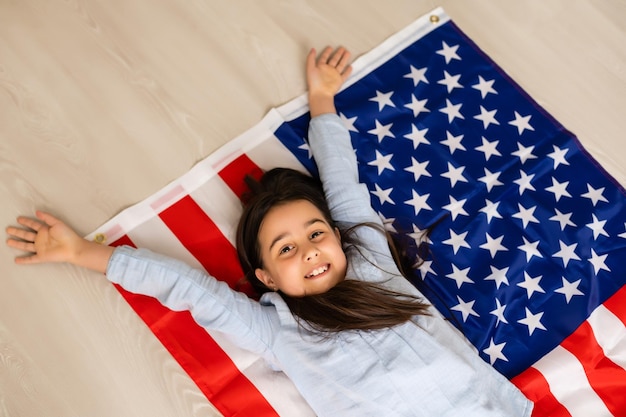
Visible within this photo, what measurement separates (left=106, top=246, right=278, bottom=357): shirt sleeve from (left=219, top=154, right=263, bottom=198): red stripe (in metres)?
0.29

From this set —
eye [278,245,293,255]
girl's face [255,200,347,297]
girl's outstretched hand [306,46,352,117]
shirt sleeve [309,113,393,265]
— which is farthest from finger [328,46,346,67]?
eye [278,245,293,255]

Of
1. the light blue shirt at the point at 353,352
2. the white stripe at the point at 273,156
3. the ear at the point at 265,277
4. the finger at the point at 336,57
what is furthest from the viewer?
the finger at the point at 336,57

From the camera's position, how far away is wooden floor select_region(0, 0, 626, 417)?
1368mm

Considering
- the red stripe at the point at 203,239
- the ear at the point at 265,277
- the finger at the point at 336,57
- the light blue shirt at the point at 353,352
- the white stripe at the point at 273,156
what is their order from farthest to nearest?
the finger at the point at 336,57 < the white stripe at the point at 273,156 < the red stripe at the point at 203,239 < the ear at the point at 265,277 < the light blue shirt at the point at 353,352

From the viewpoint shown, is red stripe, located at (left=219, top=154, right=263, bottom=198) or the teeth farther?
red stripe, located at (left=219, top=154, right=263, bottom=198)

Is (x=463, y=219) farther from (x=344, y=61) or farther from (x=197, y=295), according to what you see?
(x=197, y=295)

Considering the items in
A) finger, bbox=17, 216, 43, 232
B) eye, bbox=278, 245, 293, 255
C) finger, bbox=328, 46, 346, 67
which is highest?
finger, bbox=17, 216, 43, 232

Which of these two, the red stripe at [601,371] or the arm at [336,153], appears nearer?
the red stripe at [601,371]

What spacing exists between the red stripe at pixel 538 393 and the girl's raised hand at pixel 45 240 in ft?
3.66

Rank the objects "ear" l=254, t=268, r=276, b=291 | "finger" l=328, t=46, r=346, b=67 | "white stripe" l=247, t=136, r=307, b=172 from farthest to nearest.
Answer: "finger" l=328, t=46, r=346, b=67 → "white stripe" l=247, t=136, r=307, b=172 → "ear" l=254, t=268, r=276, b=291

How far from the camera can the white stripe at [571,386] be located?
1337mm

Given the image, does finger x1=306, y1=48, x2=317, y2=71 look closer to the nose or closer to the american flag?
the american flag

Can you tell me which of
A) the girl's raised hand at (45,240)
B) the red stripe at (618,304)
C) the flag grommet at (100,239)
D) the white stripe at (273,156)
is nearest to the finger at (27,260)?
the girl's raised hand at (45,240)

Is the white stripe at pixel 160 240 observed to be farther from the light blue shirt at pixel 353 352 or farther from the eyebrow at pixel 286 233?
the eyebrow at pixel 286 233
